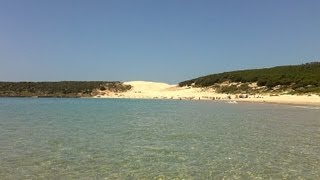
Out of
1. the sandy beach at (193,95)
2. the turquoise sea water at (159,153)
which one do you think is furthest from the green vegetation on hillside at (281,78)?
the turquoise sea water at (159,153)

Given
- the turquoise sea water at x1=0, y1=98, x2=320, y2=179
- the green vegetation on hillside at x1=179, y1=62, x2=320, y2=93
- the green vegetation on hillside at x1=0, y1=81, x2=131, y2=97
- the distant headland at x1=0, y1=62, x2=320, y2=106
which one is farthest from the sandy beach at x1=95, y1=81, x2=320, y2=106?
the turquoise sea water at x1=0, y1=98, x2=320, y2=179

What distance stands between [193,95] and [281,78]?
1874 cm

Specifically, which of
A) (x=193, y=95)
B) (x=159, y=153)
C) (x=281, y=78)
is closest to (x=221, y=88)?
(x=193, y=95)

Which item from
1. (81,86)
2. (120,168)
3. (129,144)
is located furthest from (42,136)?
(81,86)

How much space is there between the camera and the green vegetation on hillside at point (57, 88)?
365ft

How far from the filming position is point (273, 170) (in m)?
13.1

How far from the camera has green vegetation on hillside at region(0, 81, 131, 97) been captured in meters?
111

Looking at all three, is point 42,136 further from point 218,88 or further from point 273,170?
point 218,88

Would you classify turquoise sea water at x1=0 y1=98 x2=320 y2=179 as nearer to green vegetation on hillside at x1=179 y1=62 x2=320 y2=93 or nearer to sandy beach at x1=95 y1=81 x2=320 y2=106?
sandy beach at x1=95 y1=81 x2=320 y2=106

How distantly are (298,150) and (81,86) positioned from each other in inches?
4039

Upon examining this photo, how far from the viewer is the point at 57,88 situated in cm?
11619

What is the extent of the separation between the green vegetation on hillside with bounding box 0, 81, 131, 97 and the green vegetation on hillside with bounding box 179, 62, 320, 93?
826 inches

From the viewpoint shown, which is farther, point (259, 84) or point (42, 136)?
point (259, 84)

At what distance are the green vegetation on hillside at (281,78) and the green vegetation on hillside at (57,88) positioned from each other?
68.8 feet
